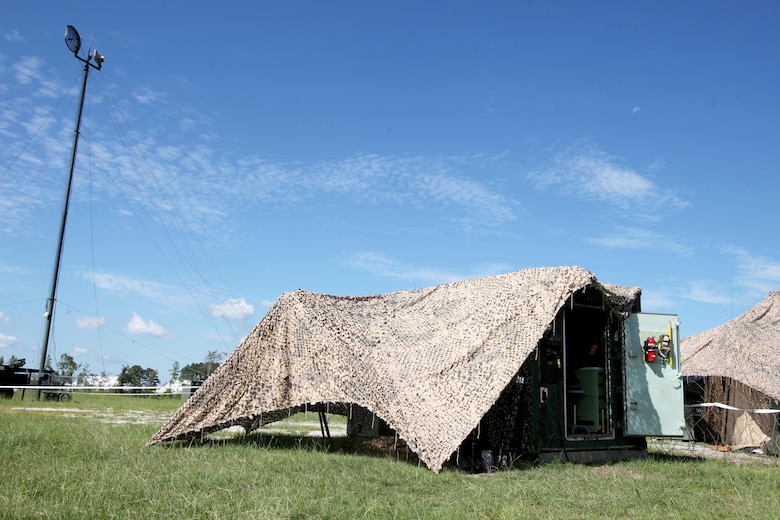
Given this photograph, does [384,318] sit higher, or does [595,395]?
[384,318]

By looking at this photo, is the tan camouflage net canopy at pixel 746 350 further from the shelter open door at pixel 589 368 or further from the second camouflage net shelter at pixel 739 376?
the shelter open door at pixel 589 368

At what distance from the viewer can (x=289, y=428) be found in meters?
16.8

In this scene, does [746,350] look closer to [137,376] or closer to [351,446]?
[351,446]

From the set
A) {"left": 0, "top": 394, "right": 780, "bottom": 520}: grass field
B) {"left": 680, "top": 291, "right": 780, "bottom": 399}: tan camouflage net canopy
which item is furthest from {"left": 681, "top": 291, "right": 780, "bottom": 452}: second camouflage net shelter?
{"left": 0, "top": 394, "right": 780, "bottom": 520}: grass field

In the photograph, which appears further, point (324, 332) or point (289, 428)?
point (289, 428)

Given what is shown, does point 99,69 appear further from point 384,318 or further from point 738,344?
point 738,344

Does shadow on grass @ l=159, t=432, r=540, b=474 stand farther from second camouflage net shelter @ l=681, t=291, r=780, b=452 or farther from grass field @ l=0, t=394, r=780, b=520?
second camouflage net shelter @ l=681, t=291, r=780, b=452

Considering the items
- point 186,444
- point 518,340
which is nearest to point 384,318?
point 518,340

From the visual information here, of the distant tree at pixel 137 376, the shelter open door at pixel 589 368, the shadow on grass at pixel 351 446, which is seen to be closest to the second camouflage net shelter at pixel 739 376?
the shelter open door at pixel 589 368

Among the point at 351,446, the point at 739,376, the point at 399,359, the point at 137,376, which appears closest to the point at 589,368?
the point at 399,359

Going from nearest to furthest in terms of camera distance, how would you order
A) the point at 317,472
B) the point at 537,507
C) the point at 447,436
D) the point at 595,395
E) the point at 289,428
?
the point at 537,507
the point at 317,472
the point at 447,436
the point at 595,395
the point at 289,428

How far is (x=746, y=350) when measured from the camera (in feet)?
55.4

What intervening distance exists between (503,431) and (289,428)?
23.5 ft

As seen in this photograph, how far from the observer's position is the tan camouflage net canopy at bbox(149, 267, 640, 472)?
33.6 ft
